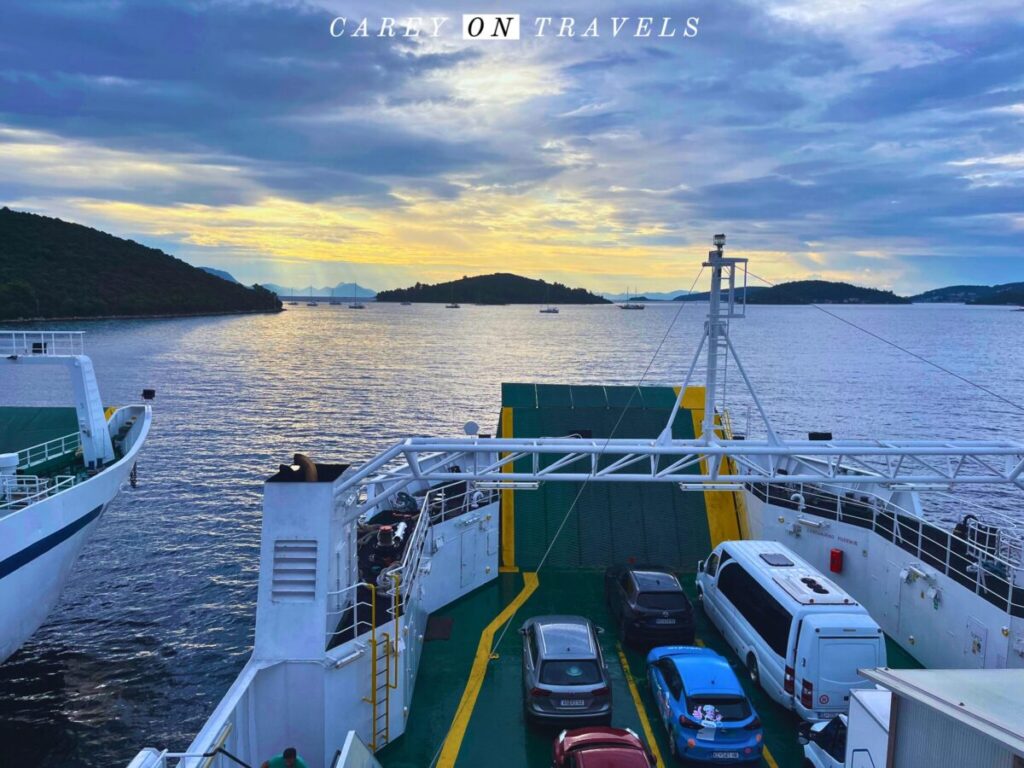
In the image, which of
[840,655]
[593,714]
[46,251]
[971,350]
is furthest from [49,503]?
[46,251]

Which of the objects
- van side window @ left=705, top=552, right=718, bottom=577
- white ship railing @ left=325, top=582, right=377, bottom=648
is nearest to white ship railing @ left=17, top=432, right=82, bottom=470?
white ship railing @ left=325, top=582, right=377, bottom=648

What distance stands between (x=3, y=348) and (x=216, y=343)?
3448 inches

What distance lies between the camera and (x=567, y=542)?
1728 cm

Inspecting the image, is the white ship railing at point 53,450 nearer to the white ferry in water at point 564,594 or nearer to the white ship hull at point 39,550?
the white ship hull at point 39,550

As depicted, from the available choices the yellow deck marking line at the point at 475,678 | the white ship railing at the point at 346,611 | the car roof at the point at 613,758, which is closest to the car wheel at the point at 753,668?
the car roof at the point at 613,758

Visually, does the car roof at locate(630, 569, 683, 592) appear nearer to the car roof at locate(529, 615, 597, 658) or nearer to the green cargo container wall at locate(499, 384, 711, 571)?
the car roof at locate(529, 615, 597, 658)

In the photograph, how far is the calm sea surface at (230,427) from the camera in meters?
15.5

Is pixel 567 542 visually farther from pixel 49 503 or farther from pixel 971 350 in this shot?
pixel 971 350

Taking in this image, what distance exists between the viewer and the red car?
788cm

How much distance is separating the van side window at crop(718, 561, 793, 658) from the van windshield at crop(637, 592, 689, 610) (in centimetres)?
98

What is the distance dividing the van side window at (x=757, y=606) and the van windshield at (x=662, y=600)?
98 cm

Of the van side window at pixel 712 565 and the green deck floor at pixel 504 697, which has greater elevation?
the van side window at pixel 712 565

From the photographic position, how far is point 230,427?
140 feet

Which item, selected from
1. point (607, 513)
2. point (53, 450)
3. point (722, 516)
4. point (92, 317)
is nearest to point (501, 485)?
point (607, 513)
